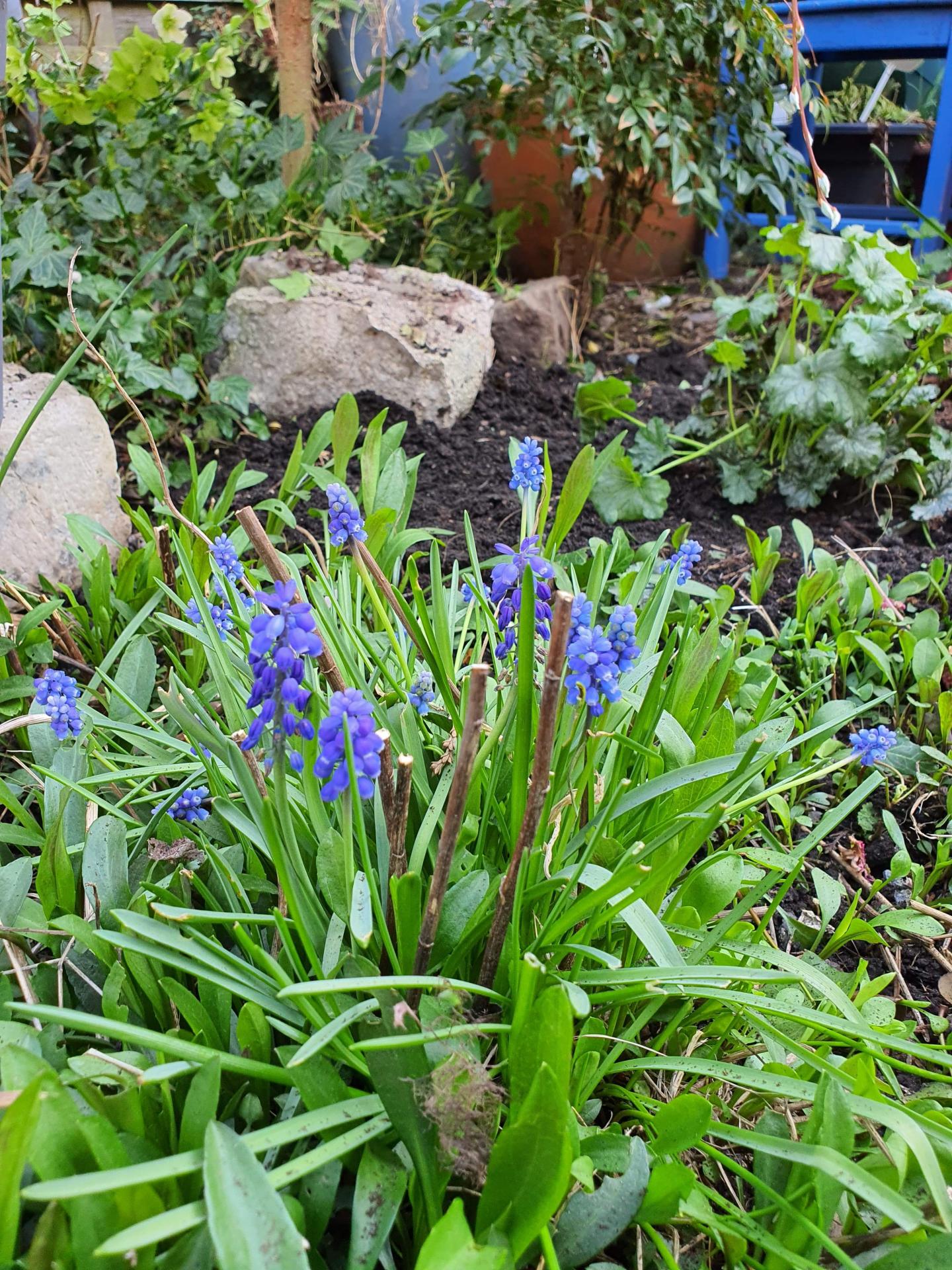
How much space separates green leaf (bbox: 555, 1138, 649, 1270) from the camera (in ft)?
2.73

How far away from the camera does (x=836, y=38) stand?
3.69 meters

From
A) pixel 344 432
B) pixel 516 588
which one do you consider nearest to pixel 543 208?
pixel 344 432

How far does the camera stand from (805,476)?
2.47 meters

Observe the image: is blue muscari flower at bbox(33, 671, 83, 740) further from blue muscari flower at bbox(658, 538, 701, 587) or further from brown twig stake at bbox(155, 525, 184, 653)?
blue muscari flower at bbox(658, 538, 701, 587)

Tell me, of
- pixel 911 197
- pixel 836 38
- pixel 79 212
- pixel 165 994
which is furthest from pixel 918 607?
pixel 911 197

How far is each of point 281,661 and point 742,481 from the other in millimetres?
2005

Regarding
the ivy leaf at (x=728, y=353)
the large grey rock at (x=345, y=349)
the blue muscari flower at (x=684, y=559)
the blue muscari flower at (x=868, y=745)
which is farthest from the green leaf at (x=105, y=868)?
the ivy leaf at (x=728, y=353)

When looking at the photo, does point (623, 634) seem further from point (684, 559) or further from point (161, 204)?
point (161, 204)

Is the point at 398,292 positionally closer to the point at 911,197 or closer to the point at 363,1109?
the point at 363,1109

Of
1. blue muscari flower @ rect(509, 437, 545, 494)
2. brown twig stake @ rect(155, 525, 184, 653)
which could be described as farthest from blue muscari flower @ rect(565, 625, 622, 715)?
brown twig stake @ rect(155, 525, 184, 653)

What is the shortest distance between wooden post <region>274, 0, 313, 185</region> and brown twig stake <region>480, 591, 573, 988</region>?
261cm

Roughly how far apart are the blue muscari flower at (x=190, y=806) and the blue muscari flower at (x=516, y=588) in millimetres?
405

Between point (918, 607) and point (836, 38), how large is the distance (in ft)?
8.96

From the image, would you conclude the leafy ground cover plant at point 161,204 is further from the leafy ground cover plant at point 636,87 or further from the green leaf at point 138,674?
the green leaf at point 138,674
